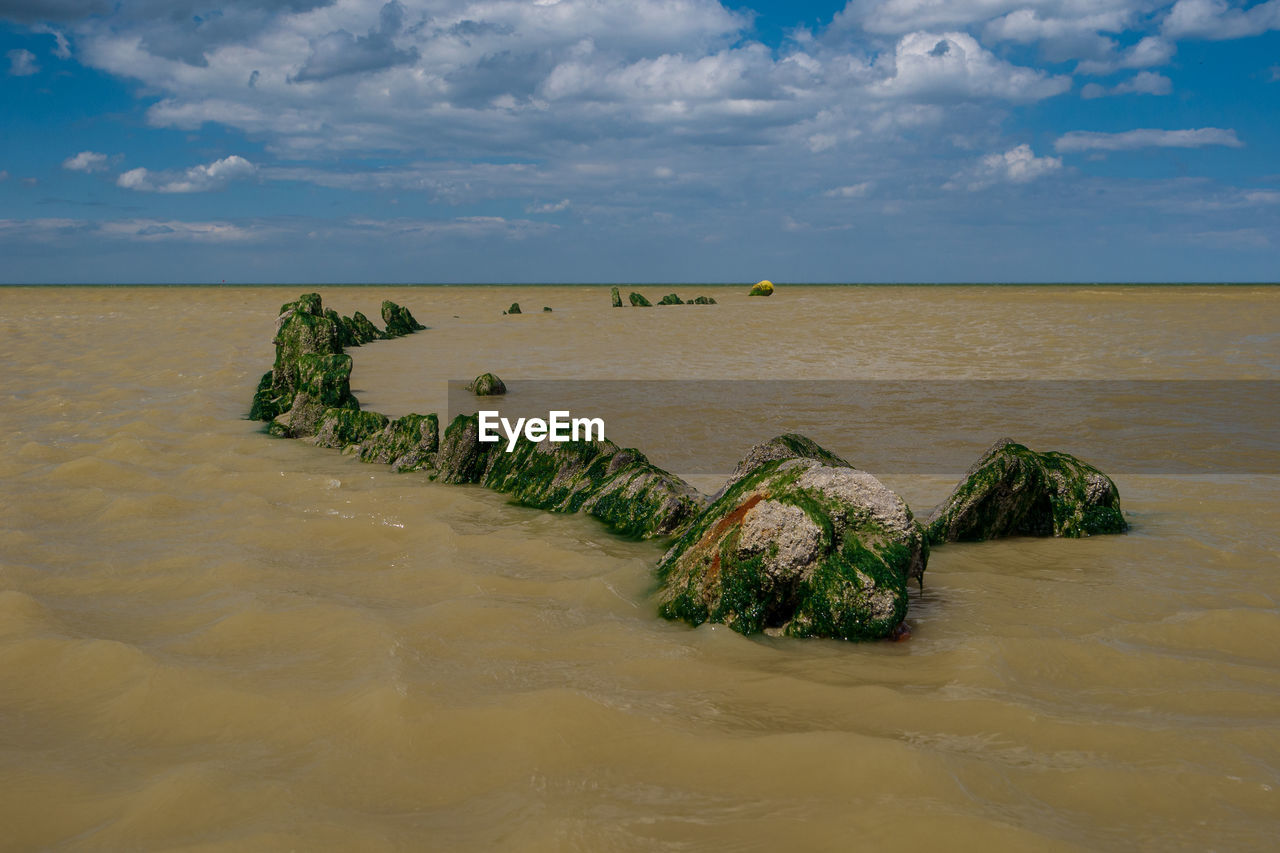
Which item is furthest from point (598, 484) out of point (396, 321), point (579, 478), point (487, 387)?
point (396, 321)

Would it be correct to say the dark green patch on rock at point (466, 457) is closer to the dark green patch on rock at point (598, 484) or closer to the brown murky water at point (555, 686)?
the dark green patch on rock at point (598, 484)

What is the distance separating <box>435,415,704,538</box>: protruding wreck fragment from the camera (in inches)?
238

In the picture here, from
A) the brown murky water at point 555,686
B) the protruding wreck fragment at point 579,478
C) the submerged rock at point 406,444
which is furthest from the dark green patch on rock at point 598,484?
the submerged rock at point 406,444

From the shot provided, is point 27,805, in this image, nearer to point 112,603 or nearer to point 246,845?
point 246,845

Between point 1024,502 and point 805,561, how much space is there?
7.62 ft

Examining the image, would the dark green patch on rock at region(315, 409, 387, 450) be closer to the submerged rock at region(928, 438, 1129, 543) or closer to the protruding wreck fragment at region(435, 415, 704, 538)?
the protruding wreck fragment at region(435, 415, 704, 538)

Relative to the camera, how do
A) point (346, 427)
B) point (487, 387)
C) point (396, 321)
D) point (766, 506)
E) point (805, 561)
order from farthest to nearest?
point (396, 321) → point (487, 387) → point (346, 427) → point (766, 506) → point (805, 561)

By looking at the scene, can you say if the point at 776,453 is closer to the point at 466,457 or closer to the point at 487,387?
the point at 466,457

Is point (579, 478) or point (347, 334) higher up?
point (347, 334)

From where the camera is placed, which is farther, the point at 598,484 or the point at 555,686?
the point at 598,484

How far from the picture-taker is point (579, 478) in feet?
22.5

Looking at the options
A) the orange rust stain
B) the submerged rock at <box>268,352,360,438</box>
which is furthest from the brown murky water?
the submerged rock at <box>268,352,360,438</box>

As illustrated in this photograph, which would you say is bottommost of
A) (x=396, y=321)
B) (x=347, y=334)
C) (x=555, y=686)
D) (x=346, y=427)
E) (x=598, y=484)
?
(x=555, y=686)

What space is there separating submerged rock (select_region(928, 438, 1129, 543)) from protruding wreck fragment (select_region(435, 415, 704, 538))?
1.65 metres
